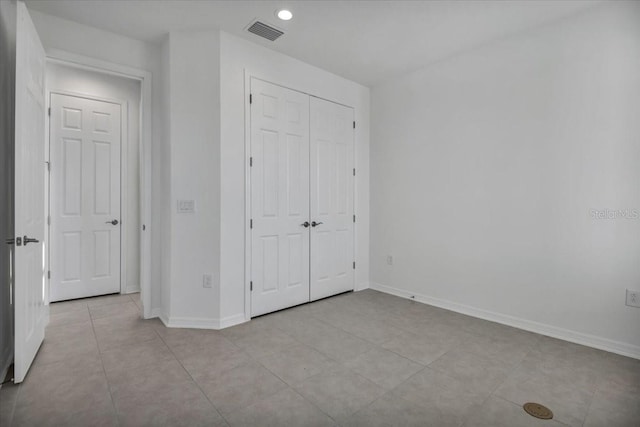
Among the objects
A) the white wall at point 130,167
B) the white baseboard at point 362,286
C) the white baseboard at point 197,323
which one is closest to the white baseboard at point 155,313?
the white baseboard at point 197,323

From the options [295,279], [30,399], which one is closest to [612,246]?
[295,279]

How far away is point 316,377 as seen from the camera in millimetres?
2111

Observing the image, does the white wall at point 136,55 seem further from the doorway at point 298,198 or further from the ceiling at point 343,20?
the doorway at point 298,198

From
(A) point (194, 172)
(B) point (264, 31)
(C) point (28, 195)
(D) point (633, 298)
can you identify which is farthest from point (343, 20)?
(D) point (633, 298)

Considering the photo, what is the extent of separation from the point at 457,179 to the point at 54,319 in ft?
13.9

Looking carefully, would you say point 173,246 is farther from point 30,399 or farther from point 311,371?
point 311,371

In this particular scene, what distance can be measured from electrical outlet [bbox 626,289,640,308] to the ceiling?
2.22 meters

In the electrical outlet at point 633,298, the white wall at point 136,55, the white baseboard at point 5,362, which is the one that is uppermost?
the white wall at point 136,55

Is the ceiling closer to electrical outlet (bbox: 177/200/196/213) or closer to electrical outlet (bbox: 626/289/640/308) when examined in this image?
electrical outlet (bbox: 177/200/196/213)

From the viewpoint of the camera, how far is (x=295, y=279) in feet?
11.7

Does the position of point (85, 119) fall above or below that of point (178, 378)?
above

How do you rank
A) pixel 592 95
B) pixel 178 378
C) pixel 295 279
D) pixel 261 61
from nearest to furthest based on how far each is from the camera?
pixel 178 378
pixel 592 95
pixel 261 61
pixel 295 279

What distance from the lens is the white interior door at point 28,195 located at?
6.53 feet

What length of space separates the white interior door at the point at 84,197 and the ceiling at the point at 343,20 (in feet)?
4.47
